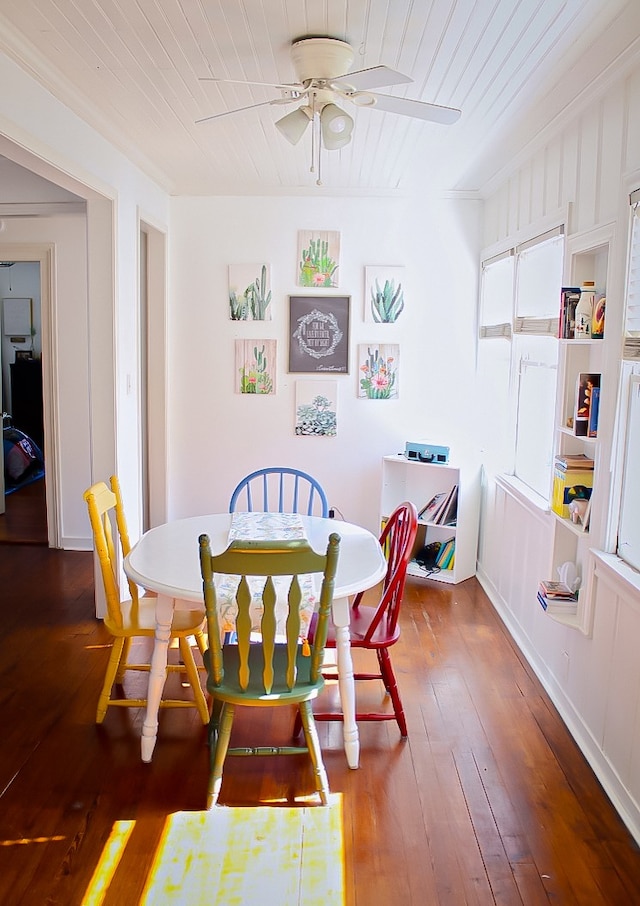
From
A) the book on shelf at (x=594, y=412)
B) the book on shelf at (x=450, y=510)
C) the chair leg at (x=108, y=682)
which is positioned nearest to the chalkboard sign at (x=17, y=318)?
the book on shelf at (x=450, y=510)

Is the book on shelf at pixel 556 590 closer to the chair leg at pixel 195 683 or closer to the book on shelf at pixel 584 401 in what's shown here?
the book on shelf at pixel 584 401

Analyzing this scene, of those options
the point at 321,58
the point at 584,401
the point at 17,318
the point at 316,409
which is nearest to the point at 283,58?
the point at 321,58

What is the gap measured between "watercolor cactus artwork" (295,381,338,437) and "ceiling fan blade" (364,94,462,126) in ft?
8.32

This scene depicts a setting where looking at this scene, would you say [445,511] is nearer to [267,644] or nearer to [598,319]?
[598,319]

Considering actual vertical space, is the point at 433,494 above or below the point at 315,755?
above

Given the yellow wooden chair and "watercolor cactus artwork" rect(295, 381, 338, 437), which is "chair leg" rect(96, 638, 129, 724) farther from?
"watercolor cactus artwork" rect(295, 381, 338, 437)

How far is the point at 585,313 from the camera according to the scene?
9.82ft

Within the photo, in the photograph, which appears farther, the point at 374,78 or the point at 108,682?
the point at 108,682

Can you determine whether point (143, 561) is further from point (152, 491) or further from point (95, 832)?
point (152, 491)

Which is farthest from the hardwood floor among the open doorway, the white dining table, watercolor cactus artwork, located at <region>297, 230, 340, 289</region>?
the open doorway

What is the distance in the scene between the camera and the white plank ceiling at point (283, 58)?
2354mm

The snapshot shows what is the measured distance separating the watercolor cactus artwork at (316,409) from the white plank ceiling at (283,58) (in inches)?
62.5

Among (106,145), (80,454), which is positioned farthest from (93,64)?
(80,454)

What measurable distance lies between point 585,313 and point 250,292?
2.67 m
